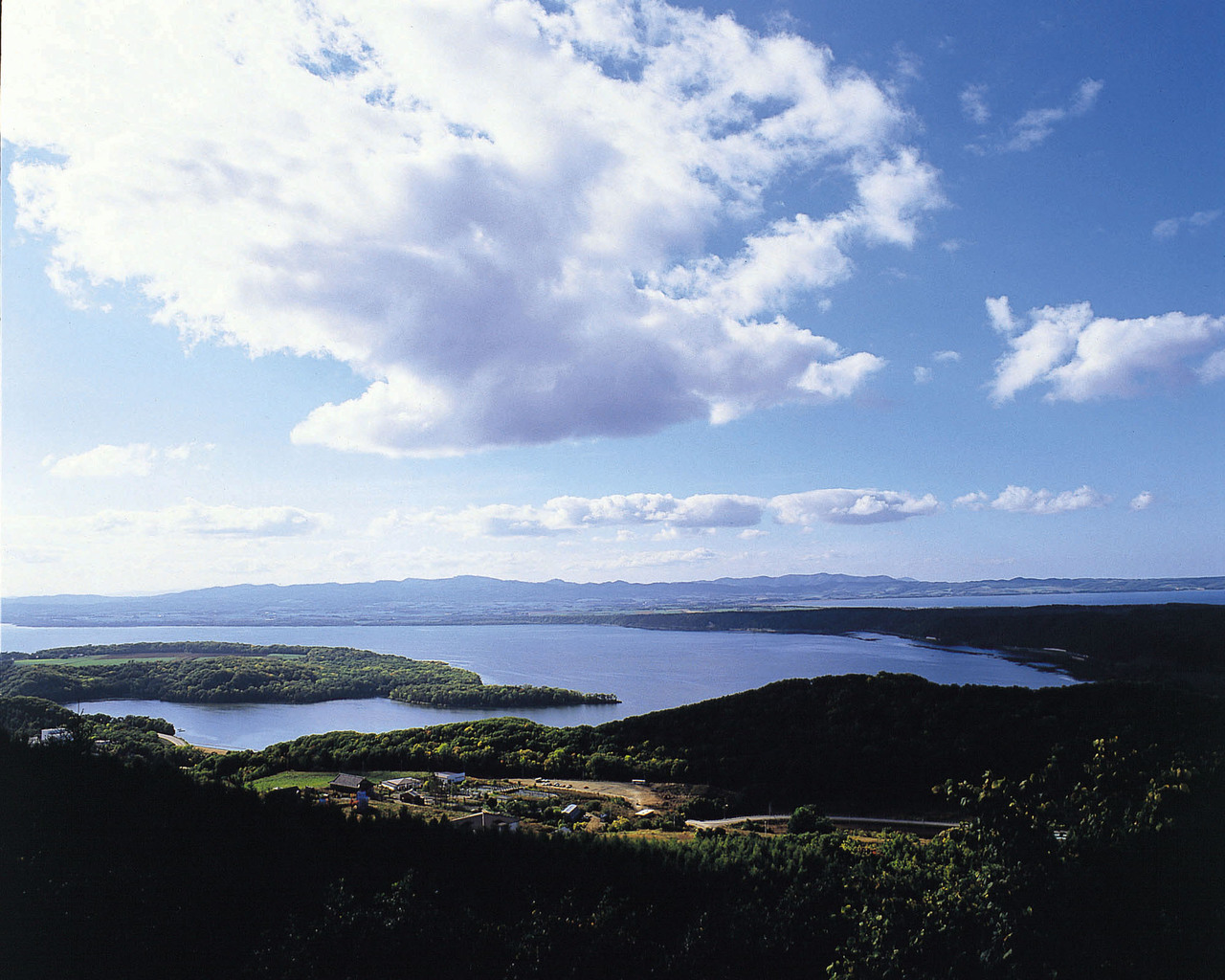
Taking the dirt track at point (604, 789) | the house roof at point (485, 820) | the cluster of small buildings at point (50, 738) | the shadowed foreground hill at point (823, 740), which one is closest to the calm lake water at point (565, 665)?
the shadowed foreground hill at point (823, 740)

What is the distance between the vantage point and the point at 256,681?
2031 inches

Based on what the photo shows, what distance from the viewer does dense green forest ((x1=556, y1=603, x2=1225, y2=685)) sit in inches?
Answer: 1773

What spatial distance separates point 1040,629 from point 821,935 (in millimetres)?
67585

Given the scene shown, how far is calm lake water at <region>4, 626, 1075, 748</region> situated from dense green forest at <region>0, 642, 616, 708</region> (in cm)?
152

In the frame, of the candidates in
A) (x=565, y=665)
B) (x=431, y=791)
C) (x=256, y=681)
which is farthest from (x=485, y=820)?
(x=565, y=665)

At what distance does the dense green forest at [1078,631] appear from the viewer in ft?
148

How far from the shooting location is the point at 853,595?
181 m

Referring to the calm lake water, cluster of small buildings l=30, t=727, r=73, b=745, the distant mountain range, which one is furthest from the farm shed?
the distant mountain range

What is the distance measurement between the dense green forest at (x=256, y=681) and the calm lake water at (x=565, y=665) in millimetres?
1521

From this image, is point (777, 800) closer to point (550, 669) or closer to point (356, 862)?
point (356, 862)

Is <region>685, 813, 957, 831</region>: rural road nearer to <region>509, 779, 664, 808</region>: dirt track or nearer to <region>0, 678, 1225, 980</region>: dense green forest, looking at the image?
<region>509, 779, 664, 808</region>: dirt track

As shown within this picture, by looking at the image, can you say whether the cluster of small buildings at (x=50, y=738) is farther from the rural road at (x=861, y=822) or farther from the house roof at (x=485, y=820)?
the rural road at (x=861, y=822)

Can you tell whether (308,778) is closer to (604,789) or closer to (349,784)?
(349,784)

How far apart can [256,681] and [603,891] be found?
1964 inches
